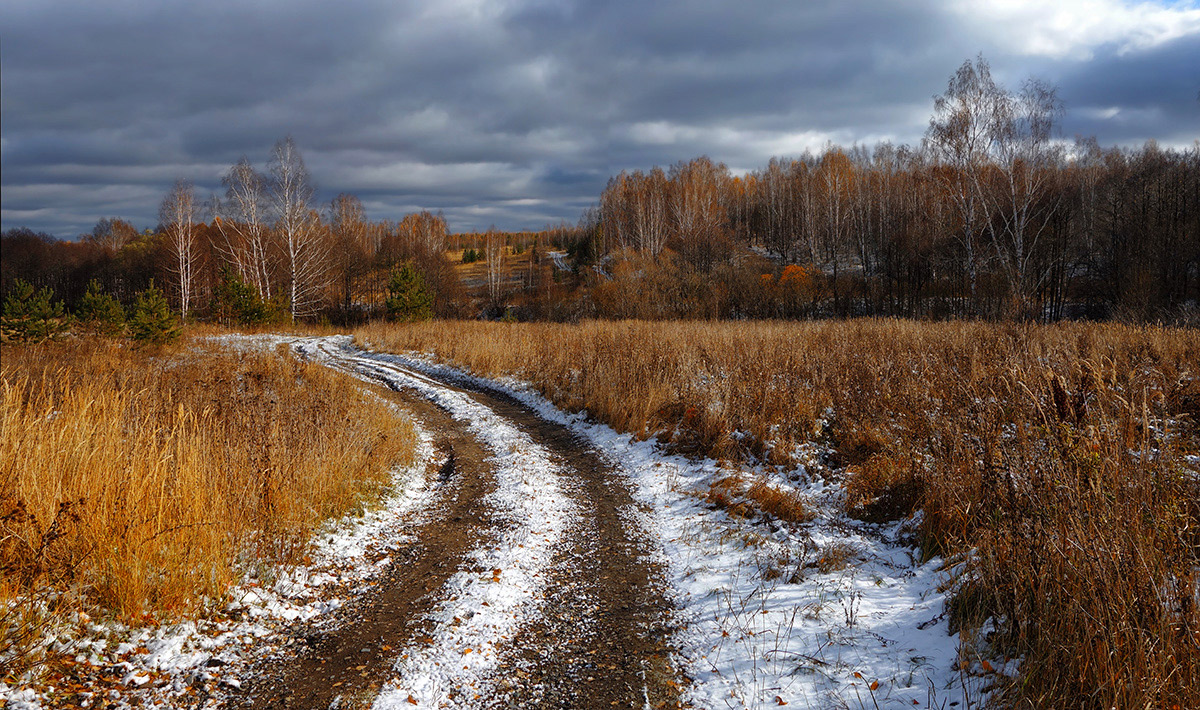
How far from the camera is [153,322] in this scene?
60.2 feet

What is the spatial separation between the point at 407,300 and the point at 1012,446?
2777 centimetres

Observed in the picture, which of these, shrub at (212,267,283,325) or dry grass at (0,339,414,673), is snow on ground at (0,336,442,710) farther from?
shrub at (212,267,283,325)

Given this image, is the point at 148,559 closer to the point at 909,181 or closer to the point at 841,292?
the point at 841,292

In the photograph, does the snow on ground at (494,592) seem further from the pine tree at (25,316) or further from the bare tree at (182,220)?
the bare tree at (182,220)

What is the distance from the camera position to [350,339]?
25859mm

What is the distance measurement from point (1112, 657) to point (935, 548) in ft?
6.93

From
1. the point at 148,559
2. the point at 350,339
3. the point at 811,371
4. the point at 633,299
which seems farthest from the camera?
the point at 633,299

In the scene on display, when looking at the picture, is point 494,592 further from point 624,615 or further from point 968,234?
point 968,234

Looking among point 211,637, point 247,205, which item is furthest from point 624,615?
point 247,205

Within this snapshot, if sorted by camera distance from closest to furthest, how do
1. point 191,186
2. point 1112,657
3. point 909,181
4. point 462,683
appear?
point 1112,657 → point 462,683 → point 191,186 → point 909,181

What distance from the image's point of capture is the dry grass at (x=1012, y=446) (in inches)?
102

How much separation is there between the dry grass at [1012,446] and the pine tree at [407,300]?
16385 mm

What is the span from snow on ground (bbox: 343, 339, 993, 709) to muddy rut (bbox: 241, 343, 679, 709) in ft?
0.96

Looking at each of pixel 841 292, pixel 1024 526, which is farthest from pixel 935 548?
pixel 841 292
